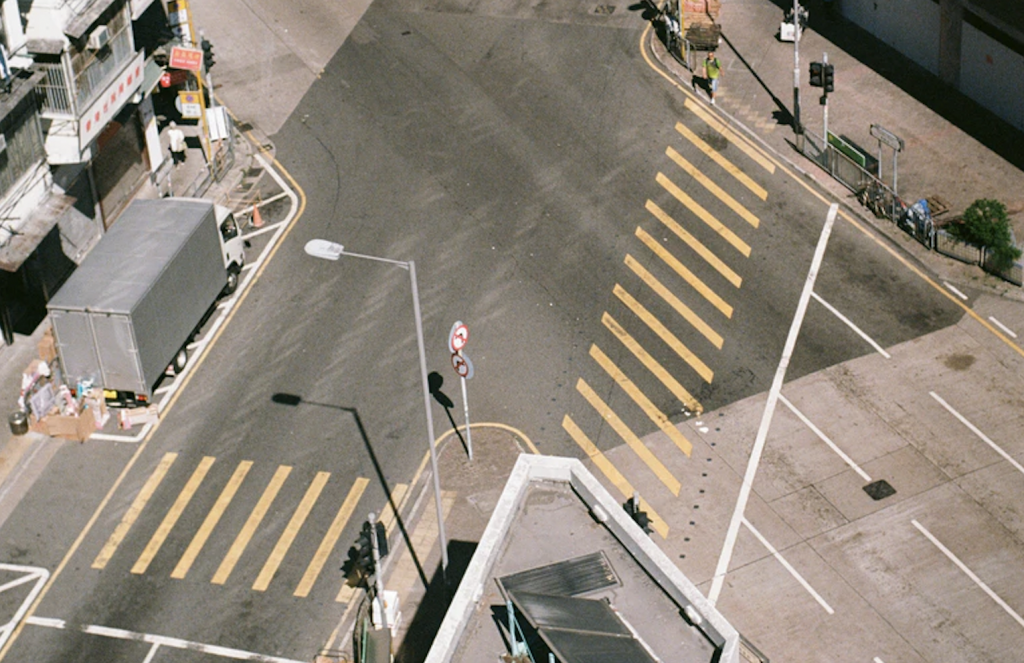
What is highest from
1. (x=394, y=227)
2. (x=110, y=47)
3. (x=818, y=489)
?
(x=110, y=47)

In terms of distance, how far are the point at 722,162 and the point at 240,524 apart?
1069 inches

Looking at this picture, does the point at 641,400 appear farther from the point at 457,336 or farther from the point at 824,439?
the point at 457,336

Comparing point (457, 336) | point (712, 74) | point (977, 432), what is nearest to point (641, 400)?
point (457, 336)

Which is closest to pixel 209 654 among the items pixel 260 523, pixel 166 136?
pixel 260 523

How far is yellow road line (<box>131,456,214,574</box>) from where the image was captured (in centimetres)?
4731

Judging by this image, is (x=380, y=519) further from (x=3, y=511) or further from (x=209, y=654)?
(x=3, y=511)

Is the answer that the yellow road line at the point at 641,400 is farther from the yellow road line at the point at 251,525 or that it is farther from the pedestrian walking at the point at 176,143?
the pedestrian walking at the point at 176,143

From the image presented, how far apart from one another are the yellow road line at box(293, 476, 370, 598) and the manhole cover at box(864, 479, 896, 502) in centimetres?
1678

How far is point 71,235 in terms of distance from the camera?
58.3m

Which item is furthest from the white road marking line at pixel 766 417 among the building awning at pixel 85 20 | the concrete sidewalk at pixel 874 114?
the building awning at pixel 85 20

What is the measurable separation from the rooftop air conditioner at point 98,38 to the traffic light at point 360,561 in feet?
69.2

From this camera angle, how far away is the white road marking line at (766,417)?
153ft

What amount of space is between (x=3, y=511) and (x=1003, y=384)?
3497 cm

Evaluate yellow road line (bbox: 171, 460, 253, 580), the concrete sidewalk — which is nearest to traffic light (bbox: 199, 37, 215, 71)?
yellow road line (bbox: 171, 460, 253, 580)
